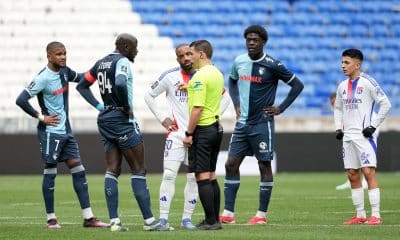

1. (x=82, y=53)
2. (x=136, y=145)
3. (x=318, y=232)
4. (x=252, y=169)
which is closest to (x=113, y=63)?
(x=136, y=145)

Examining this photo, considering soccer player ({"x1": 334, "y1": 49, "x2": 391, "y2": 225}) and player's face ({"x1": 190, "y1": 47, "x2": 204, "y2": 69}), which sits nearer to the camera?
player's face ({"x1": 190, "y1": 47, "x2": 204, "y2": 69})

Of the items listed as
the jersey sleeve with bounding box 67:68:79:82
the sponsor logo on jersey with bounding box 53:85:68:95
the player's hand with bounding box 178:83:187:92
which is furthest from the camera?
the jersey sleeve with bounding box 67:68:79:82

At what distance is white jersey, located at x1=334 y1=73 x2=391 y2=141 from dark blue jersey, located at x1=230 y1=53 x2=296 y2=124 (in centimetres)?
81

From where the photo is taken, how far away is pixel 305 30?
32.7 metres

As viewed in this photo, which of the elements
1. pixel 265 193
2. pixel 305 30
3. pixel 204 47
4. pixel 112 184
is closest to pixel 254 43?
pixel 204 47

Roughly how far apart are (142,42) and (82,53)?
1967 millimetres

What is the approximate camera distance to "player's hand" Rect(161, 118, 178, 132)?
37.7 feet

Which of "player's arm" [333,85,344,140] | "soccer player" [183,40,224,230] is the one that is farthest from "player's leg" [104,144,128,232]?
"player's arm" [333,85,344,140]

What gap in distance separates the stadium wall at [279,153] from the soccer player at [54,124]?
13902mm

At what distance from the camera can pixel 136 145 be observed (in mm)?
11391

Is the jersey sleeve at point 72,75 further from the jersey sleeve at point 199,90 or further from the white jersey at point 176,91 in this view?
the jersey sleeve at point 199,90

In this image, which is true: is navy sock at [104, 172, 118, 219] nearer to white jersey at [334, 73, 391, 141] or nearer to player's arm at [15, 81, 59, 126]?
player's arm at [15, 81, 59, 126]

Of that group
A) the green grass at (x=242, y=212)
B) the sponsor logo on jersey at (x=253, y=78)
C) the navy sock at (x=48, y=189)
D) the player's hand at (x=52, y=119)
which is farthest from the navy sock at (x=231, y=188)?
the player's hand at (x=52, y=119)

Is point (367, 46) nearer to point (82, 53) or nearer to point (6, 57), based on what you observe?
point (82, 53)
